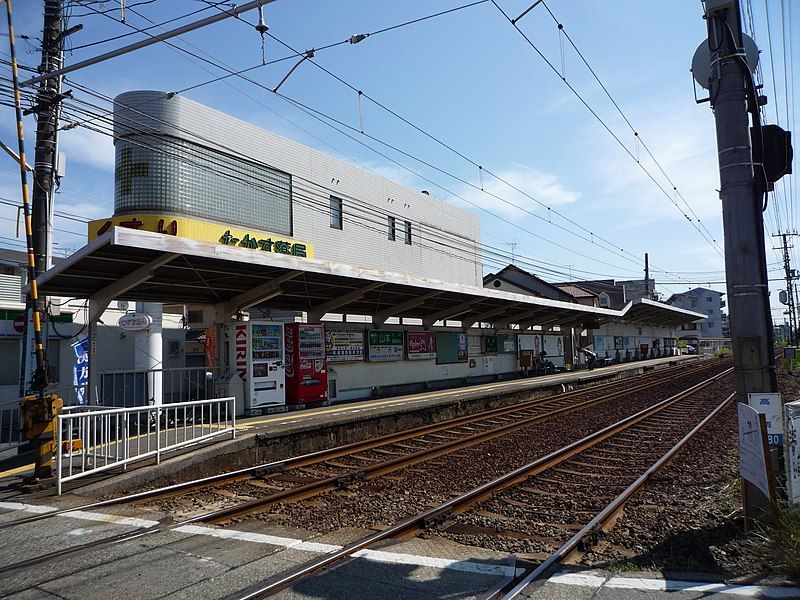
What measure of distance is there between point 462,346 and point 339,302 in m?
9.43

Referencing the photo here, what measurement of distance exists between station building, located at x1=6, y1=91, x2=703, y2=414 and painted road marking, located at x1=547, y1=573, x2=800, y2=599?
857 cm

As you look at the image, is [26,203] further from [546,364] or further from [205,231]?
[546,364]

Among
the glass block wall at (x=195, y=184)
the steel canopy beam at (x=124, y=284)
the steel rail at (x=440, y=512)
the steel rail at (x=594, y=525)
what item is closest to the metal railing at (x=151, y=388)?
the steel canopy beam at (x=124, y=284)

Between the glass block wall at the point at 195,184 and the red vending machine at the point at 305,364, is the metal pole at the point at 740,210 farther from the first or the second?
the glass block wall at the point at 195,184

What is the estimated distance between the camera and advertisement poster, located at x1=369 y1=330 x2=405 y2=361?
20.4 metres

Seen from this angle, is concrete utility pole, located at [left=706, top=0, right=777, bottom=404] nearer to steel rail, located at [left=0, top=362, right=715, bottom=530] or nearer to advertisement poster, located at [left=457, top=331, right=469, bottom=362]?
steel rail, located at [left=0, top=362, right=715, bottom=530]

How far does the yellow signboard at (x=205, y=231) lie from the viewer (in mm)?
20875

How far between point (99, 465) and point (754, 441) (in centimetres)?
856

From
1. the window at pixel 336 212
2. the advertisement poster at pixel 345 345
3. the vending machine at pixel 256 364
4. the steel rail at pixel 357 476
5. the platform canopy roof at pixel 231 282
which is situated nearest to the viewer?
the steel rail at pixel 357 476

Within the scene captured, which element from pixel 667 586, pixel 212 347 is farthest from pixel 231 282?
pixel 667 586

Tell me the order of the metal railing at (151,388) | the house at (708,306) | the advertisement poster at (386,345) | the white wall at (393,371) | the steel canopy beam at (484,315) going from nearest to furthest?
the metal railing at (151,388) < the white wall at (393,371) < the advertisement poster at (386,345) < the steel canopy beam at (484,315) < the house at (708,306)

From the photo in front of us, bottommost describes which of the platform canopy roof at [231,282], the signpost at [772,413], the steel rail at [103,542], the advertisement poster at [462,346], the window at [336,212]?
the steel rail at [103,542]

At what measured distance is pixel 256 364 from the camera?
1505cm

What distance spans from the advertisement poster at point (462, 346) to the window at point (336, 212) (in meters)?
8.86
